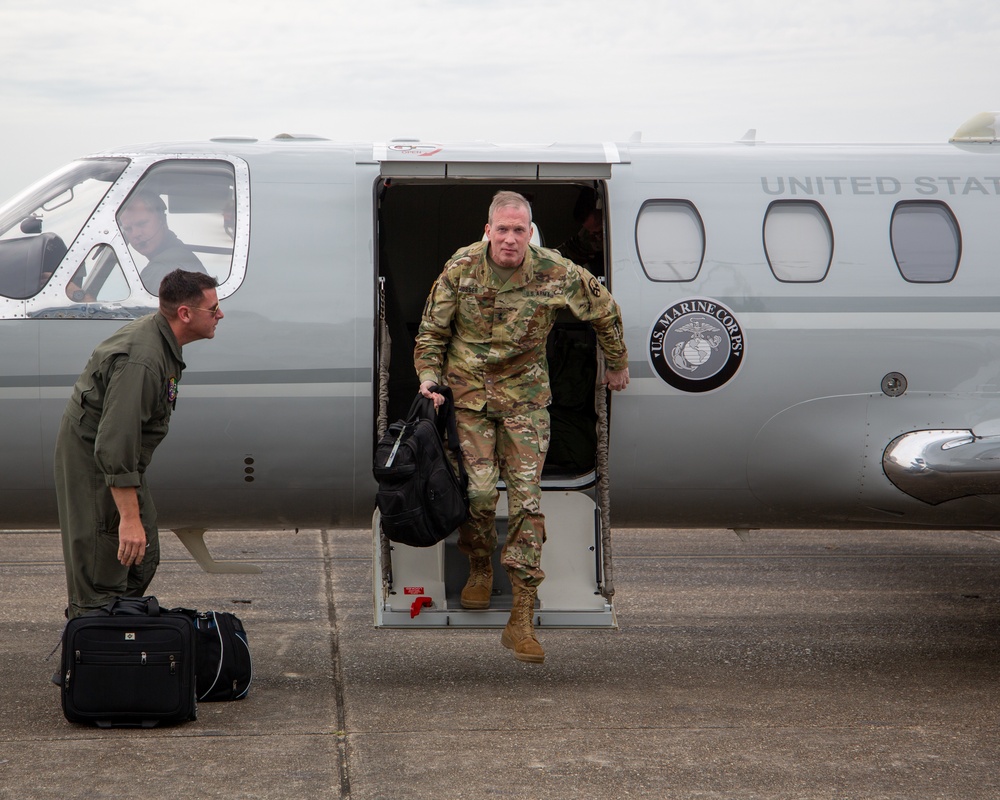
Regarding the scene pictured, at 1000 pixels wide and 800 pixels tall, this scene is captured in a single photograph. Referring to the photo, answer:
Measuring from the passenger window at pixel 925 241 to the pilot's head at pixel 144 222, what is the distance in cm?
381

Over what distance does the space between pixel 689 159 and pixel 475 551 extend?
236 cm

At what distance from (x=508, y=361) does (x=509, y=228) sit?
0.66 meters

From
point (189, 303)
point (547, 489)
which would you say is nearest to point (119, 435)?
point (189, 303)

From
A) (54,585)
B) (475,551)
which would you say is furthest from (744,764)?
(54,585)

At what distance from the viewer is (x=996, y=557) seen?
34.5 ft

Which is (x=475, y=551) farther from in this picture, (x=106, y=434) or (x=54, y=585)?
(x=54, y=585)

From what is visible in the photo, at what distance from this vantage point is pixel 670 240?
237 inches

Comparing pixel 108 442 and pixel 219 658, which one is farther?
pixel 219 658

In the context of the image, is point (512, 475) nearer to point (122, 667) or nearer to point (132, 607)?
point (132, 607)

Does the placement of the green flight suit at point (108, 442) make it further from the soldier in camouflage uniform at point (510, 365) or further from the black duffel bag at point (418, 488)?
the soldier in camouflage uniform at point (510, 365)

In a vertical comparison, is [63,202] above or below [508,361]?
above

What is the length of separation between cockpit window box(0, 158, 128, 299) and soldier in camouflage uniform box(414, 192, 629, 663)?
181cm

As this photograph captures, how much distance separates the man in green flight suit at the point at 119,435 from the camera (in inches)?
195

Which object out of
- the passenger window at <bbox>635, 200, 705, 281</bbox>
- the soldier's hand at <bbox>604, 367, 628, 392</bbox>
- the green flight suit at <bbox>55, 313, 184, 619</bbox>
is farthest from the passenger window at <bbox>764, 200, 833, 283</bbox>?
the green flight suit at <bbox>55, 313, 184, 619</bbox>
